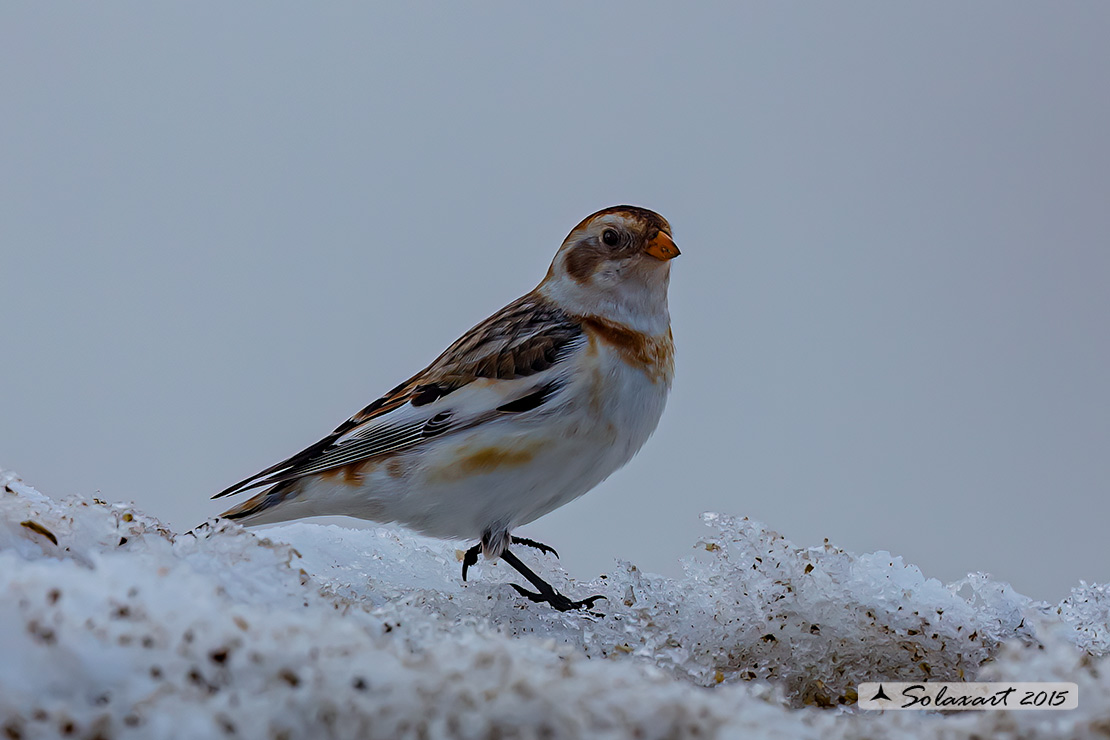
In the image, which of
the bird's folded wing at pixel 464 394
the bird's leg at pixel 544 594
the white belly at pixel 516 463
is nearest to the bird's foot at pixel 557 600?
the bird's leg at pixel 544 594

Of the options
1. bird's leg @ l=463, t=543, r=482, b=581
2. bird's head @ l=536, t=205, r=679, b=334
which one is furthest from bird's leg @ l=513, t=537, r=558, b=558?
bird's head @ l=536, t=205, r=679, b=334

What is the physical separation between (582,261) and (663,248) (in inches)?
6.8

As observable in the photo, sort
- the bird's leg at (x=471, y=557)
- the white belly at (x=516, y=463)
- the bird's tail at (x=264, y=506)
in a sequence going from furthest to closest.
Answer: the bird's leg at (x=471, y=557), the bird's tail at (x=264, y=506), the white belly at (x=516, y=463)

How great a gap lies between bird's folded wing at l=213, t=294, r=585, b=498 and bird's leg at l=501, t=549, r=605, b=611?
28 centimetres

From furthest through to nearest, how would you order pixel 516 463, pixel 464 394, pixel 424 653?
1. pixel 464 394
2. pixel 516 463
3. pixel 424 653

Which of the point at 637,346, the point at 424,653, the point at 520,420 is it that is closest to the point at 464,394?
the point at 520,420

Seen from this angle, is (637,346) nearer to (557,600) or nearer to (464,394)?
(464,394)

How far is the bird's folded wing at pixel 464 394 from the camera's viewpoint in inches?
70.5

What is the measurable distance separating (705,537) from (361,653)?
→ 944 mm

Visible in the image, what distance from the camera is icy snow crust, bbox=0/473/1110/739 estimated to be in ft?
2.63

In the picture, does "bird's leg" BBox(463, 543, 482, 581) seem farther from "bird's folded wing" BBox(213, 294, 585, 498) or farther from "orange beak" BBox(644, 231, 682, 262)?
"orange beak" BBox(644, 231, 682, 262)

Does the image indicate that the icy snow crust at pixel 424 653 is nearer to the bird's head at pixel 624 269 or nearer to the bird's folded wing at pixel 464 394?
the bird's folded wing at pixel 464 394

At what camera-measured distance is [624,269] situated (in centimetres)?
190

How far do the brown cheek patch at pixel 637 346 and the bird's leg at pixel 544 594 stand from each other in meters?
0.43
